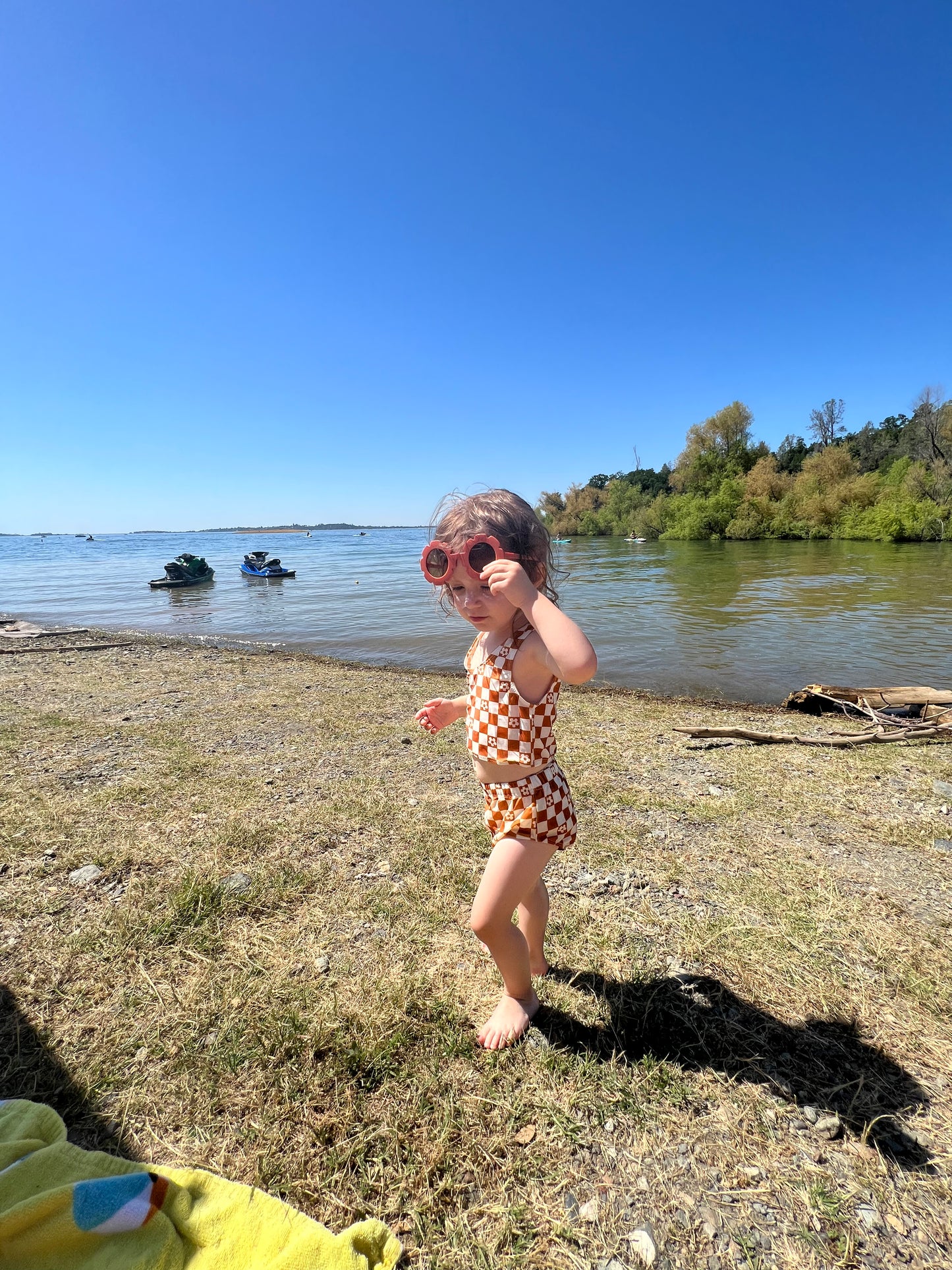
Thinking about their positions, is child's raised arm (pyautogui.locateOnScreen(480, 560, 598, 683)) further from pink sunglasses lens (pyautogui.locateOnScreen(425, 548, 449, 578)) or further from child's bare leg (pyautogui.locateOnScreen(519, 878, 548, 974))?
child's bare leg (pyautogui.locateOnScreen(519, 878, 548, 974))

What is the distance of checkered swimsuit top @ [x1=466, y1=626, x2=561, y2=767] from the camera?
1935 millimetres

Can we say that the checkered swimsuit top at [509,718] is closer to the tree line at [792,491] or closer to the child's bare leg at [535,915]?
the child's bare leg at [535,915]

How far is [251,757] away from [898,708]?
279 inches

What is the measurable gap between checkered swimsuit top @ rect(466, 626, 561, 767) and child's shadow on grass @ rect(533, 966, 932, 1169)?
3.51ft

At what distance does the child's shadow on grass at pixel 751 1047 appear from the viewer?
68.5 inches

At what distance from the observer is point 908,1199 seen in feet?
4.85

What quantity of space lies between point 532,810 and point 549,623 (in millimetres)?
688

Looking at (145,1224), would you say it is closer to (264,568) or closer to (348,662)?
(348,662)

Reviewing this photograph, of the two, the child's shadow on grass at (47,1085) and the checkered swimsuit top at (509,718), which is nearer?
the child's shadow on grass at (47,1085)

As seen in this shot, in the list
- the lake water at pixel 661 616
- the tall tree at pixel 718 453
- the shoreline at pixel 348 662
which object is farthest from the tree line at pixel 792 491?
the shoreline at pixel 348 662

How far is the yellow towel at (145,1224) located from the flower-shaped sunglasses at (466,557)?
174cm

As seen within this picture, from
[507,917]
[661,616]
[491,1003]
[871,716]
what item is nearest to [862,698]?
[871,716]

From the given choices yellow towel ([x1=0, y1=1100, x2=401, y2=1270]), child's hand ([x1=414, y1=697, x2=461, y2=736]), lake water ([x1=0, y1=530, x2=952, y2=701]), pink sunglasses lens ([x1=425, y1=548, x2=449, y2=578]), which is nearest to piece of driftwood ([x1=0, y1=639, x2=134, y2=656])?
lake water ([x1=0, y1=530, x2=952, y2=701])

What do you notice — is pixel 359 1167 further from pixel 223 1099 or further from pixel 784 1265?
pixel 784 1265
